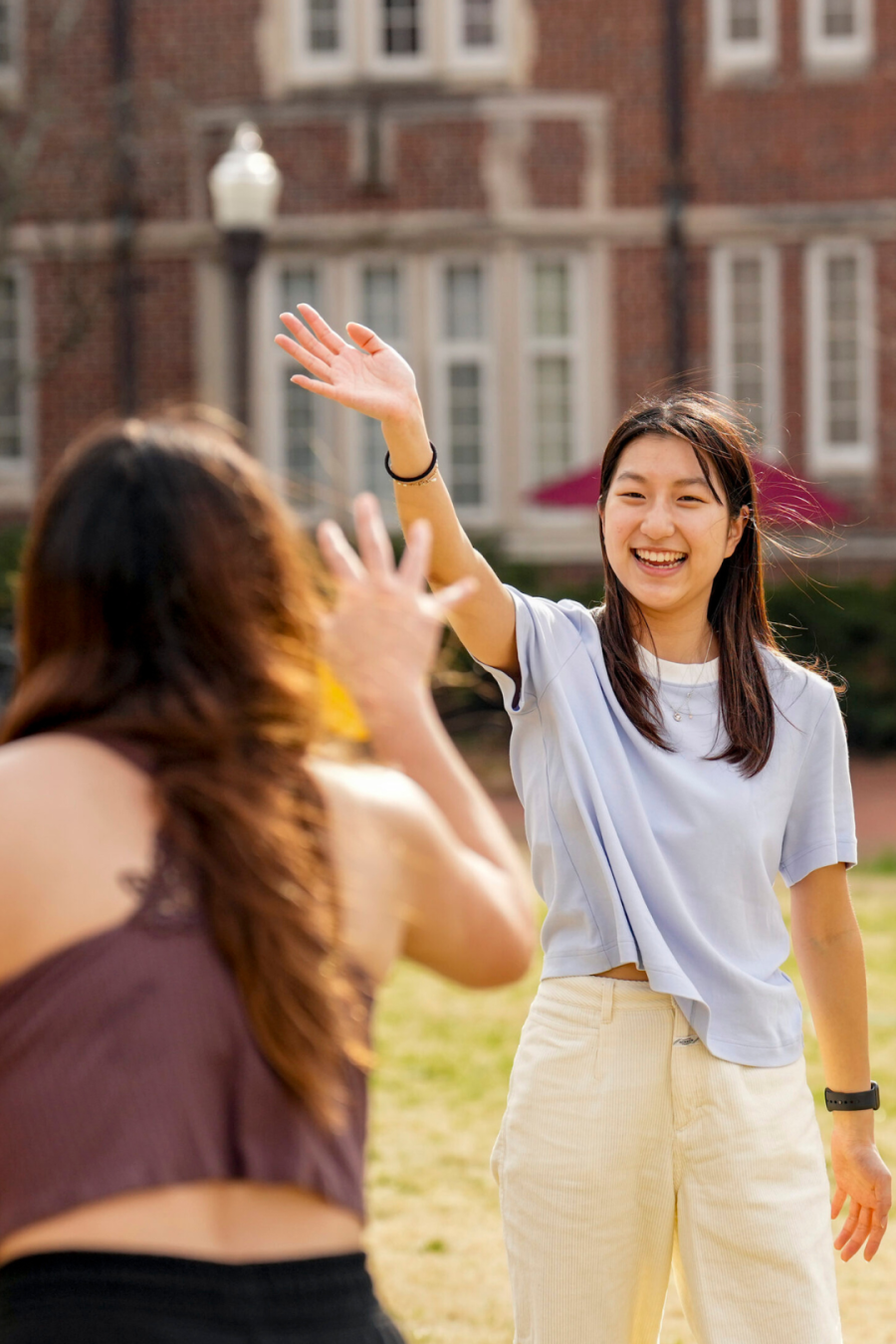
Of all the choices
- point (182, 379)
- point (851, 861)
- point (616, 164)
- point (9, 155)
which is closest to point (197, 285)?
point (182, 379)

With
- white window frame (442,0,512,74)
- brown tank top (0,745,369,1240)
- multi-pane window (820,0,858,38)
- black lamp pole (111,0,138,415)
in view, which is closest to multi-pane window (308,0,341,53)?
white window frame (442,0,512,74)

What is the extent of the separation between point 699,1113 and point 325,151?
1441cm

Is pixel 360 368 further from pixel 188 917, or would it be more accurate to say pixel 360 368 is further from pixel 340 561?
pixel 188 917

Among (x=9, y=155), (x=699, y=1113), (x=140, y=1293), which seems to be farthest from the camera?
(x=9, y=155)

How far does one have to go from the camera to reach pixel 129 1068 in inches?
52.2

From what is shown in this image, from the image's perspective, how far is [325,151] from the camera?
51.0 feet

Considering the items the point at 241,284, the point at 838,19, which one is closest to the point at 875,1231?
the point at 241,284

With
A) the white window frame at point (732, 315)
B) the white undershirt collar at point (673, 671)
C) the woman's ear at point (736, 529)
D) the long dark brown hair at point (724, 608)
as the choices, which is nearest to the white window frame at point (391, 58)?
the white window frame at point (732, 315)

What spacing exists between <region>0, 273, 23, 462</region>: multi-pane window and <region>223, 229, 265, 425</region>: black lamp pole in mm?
5538

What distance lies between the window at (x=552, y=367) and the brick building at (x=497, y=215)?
3 centimetres

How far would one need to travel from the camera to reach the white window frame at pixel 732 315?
1545 cm

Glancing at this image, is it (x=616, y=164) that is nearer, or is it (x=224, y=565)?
(x=224, y=565)

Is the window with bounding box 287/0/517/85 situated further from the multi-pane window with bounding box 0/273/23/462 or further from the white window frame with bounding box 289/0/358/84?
the multi-pane window with bounding box 0/273/23/462

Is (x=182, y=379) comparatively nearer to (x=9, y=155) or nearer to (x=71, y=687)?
(x=9, y=155)
